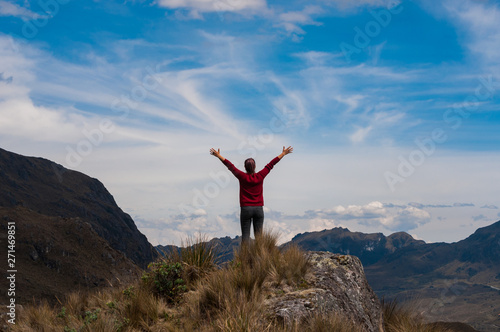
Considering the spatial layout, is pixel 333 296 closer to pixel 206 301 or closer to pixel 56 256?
pixel 206 301

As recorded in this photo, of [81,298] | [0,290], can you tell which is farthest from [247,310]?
[0,290]

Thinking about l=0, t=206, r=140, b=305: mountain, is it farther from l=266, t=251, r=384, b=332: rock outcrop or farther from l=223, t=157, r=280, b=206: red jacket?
l=266, t=251, r=384, b=332: rock outcrop

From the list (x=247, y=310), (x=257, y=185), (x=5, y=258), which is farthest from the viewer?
(x=5, y=258)

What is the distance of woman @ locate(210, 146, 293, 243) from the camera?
12.0 meters

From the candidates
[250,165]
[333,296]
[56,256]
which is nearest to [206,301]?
[333,296]

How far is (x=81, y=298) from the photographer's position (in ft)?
47.0

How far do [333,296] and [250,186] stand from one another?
4.00m

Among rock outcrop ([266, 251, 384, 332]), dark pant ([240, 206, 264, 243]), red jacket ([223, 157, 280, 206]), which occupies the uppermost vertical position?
red jacket ([223, 157, 280, 206])

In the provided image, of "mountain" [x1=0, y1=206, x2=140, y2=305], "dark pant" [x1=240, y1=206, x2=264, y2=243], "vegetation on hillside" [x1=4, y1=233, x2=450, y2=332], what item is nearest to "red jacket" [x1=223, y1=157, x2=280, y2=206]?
→ "dark pant" [x1=240, y1=206, x2=264, y2=243]

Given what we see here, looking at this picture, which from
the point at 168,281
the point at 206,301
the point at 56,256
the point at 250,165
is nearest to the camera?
the point at 206,301

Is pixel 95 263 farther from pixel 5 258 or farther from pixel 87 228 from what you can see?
pixel 5 258

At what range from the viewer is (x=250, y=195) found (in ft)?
39.6

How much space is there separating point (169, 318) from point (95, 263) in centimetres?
10650

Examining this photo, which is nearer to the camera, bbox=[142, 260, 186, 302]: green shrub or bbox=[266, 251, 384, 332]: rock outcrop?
bbox=[266, 251, 384, 332]: rock outcrop
